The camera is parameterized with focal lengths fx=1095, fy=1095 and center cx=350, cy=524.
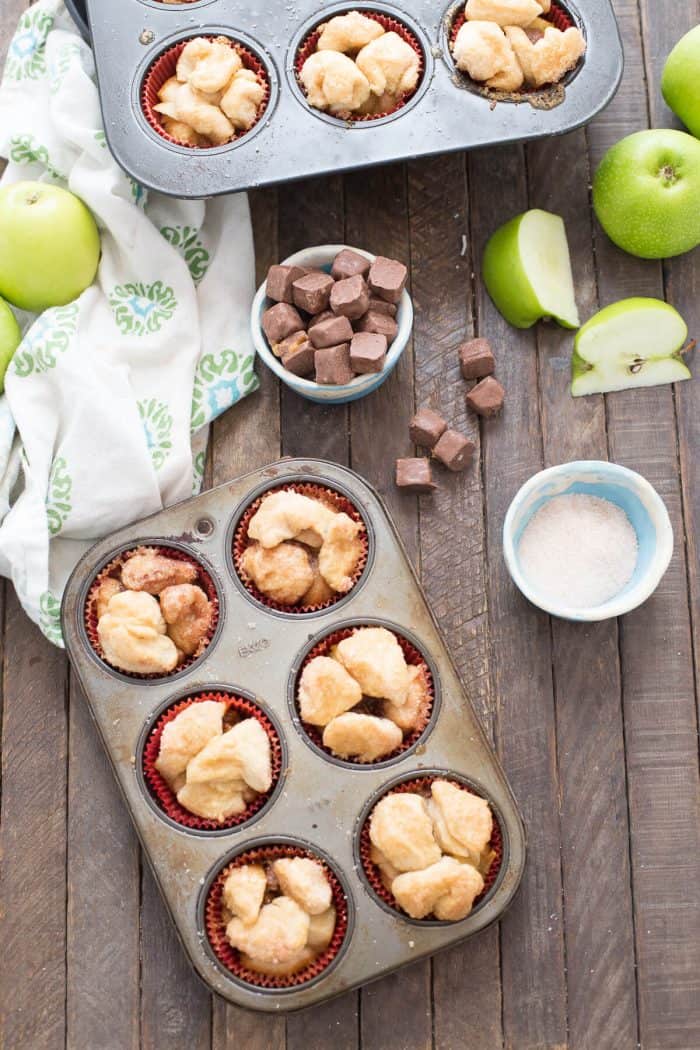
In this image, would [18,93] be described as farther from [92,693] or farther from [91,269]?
[92,693]

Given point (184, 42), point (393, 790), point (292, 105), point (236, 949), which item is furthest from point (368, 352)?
point (236, 949)

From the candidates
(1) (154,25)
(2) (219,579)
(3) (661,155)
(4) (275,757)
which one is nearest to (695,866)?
(4) (275,757)

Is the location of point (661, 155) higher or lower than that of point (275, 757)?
higher

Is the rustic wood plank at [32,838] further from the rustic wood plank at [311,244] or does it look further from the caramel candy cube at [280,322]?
the caramel candy cube at [280,322]

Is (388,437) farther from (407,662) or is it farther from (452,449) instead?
(407,662)

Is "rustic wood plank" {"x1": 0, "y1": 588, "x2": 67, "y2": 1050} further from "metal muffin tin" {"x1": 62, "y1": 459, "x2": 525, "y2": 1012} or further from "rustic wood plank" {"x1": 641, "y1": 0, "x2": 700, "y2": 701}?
"rustic wood plank" {"x1": 641, "y1": 0, "x2": 700, "y2": 701}

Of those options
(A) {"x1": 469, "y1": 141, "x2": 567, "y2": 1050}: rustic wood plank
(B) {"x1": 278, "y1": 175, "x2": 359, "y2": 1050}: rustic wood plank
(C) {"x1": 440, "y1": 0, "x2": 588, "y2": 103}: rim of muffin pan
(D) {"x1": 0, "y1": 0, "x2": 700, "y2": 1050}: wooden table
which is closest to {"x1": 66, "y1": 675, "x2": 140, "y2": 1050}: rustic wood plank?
(D) {"x1": 0, "y1": 0, "x2": 700, "y2": 1050}: wooden table

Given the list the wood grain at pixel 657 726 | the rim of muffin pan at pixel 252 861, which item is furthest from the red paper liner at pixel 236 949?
the wood grain at pixel 657 726
